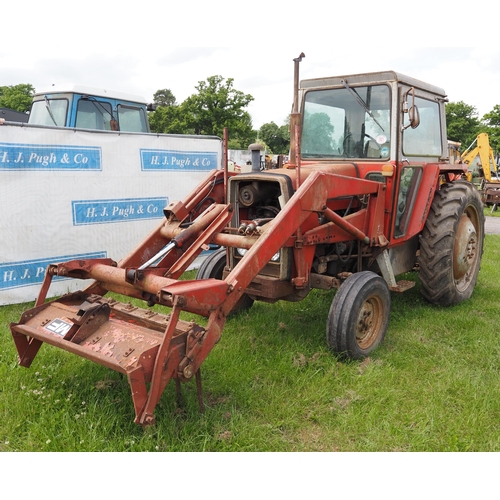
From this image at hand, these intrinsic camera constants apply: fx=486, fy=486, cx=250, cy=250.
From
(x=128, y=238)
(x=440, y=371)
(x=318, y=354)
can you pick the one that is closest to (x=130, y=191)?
(x=128, y=238)

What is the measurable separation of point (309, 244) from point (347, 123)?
4.92ft

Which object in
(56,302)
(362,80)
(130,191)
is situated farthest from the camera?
(130,191)

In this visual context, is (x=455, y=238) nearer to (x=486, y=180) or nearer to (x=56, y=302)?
(x=56, y=302)

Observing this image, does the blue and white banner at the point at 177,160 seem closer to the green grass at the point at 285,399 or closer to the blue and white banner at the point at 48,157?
the blue and white banner at the point at 48,157

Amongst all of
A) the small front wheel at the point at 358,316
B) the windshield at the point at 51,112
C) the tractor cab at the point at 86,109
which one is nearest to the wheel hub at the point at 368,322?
the small front wheel at the point at 358,316

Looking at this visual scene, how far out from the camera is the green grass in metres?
2.98

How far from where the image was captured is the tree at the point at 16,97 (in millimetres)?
39219

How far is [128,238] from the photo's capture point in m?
6.80

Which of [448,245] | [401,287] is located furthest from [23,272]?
[448,245]

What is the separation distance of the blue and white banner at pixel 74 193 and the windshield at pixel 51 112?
1.89 meters

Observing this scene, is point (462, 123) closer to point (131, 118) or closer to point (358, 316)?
point (131, 118)

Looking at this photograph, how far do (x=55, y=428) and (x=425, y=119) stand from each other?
182 inches

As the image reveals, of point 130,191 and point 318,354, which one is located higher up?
point 130,191

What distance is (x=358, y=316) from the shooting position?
4016 millimetres
